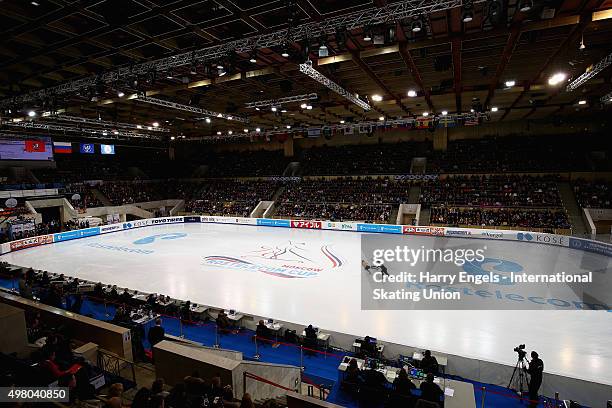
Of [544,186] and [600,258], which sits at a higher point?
[544,186]

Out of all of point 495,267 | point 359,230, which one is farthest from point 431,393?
point 359,230

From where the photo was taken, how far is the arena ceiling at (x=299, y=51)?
8625mm

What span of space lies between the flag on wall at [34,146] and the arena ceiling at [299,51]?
5723 millimetres

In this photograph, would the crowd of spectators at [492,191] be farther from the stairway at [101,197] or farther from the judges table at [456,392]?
the stairway at [101,197]

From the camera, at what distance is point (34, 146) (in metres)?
24.6

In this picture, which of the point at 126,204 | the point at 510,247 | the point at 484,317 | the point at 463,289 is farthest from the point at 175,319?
the point at 126,204

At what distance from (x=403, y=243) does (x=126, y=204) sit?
30505mm

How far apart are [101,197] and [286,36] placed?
34296 mm

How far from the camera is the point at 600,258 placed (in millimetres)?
16719

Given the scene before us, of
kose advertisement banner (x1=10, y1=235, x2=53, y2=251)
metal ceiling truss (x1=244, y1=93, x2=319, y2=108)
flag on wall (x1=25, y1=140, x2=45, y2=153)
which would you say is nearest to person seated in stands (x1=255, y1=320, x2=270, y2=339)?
metal ceiling truss (x1=244, y1=93, x2=319, y2=108)

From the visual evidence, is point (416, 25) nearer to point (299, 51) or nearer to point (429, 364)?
point (299, 51)

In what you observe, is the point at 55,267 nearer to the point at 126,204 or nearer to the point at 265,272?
the point at 265,272

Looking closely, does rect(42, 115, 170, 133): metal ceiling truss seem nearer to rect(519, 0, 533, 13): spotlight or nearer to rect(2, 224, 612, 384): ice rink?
rect(2, 224, 612, 384): ice rink

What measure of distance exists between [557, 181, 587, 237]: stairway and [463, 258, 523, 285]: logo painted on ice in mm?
8165
